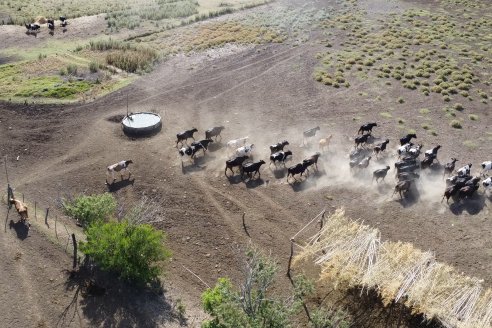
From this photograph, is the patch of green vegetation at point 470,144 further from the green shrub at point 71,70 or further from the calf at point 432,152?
the green shrub at point 71,70

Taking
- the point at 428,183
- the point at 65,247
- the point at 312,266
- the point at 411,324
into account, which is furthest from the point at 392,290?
the point at 65,247

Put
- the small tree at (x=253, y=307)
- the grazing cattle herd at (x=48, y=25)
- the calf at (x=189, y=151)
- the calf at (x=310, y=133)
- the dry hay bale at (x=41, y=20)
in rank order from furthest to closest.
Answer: the dry hay bale at (x=41, y=20) → the grazing cattle herd at (x=48, y=25) → the calf at (x=310, y=133) → the calf at (x=189, y=151) → the small tree at (x=253, y=307)

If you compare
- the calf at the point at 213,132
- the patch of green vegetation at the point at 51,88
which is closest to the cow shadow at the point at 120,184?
the calf at the point at 213,132

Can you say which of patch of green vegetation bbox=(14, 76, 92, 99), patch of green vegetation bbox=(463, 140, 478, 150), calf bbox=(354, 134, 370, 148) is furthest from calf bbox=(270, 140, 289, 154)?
patch of green vegetation bbox=(14, 76, 92, 99)

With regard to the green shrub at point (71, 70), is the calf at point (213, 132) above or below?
below

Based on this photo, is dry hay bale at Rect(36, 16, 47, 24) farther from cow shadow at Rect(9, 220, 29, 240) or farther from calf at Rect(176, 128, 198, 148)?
cow shadow at Rect(9, 220, 29, 240)

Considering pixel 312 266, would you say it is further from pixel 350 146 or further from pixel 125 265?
pixel 350 146

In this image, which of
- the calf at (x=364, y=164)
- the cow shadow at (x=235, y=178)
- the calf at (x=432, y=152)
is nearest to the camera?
the cow shadow at (x=235, y=178)

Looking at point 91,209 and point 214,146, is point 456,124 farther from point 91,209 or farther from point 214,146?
point 91,209
